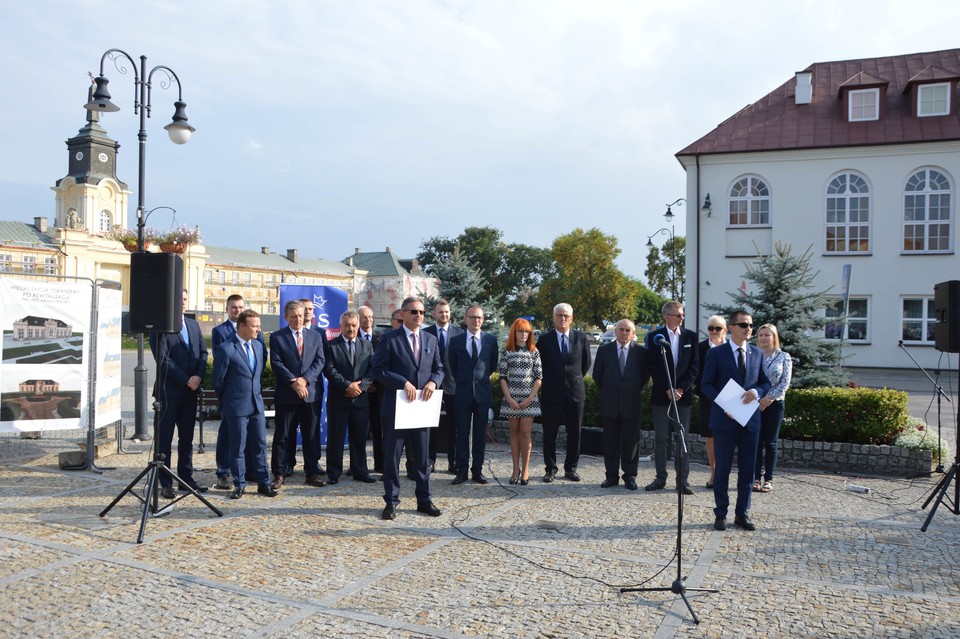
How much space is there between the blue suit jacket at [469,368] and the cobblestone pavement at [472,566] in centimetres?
108

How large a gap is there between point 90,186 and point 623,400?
9801 centimetres

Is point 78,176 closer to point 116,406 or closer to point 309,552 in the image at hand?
point 116,406

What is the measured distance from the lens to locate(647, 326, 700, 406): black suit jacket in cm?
826

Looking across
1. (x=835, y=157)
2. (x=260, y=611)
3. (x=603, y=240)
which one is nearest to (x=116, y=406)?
(x=260, y=611)

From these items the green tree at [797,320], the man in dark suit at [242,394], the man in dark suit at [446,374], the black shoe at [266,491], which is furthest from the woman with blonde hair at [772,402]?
the man in dark suit at [242,394]

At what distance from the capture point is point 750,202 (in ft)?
100

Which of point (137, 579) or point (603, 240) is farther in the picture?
point (603, 240)

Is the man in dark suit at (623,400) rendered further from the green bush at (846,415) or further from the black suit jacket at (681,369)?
the green bush at (846,415)

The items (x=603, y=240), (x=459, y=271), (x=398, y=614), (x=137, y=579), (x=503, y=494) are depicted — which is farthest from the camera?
(x=603, y=240)

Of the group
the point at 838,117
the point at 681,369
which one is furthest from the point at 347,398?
the point at 838,117

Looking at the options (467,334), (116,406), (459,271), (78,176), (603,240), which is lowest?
(116,406)

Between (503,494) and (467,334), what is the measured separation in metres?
1.91

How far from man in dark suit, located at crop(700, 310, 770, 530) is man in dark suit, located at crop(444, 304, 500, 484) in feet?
8.43

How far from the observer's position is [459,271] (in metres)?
12.4
